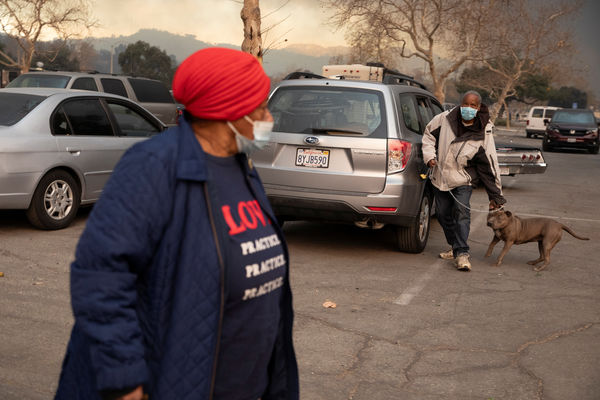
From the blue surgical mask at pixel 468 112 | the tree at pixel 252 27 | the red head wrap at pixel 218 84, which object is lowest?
the blue surgical mask at pixel 468 112

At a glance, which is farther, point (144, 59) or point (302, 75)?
point (144, 59)

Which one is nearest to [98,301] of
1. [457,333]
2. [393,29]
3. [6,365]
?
[6,365]

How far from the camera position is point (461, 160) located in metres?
7.27

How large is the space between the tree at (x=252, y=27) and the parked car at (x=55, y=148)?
16.3 ft

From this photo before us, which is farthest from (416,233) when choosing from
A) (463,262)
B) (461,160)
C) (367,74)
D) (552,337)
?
(367,74)

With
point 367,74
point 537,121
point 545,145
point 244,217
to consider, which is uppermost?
point 367,74

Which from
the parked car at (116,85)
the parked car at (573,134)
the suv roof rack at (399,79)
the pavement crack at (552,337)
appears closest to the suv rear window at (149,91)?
the parked car at (116,85)

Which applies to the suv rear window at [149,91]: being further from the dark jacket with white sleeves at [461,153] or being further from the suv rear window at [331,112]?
the dark jacket with white sleeves at [461,153]

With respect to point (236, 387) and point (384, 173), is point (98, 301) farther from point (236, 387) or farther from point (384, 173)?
point (384, 173)

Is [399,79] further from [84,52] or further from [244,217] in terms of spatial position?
[84,52]

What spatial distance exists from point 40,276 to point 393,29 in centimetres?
3441

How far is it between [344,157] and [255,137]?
5.01m

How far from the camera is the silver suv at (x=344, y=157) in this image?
718 centimetres

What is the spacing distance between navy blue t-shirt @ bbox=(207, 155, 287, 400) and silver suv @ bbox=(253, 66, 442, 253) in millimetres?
4979
